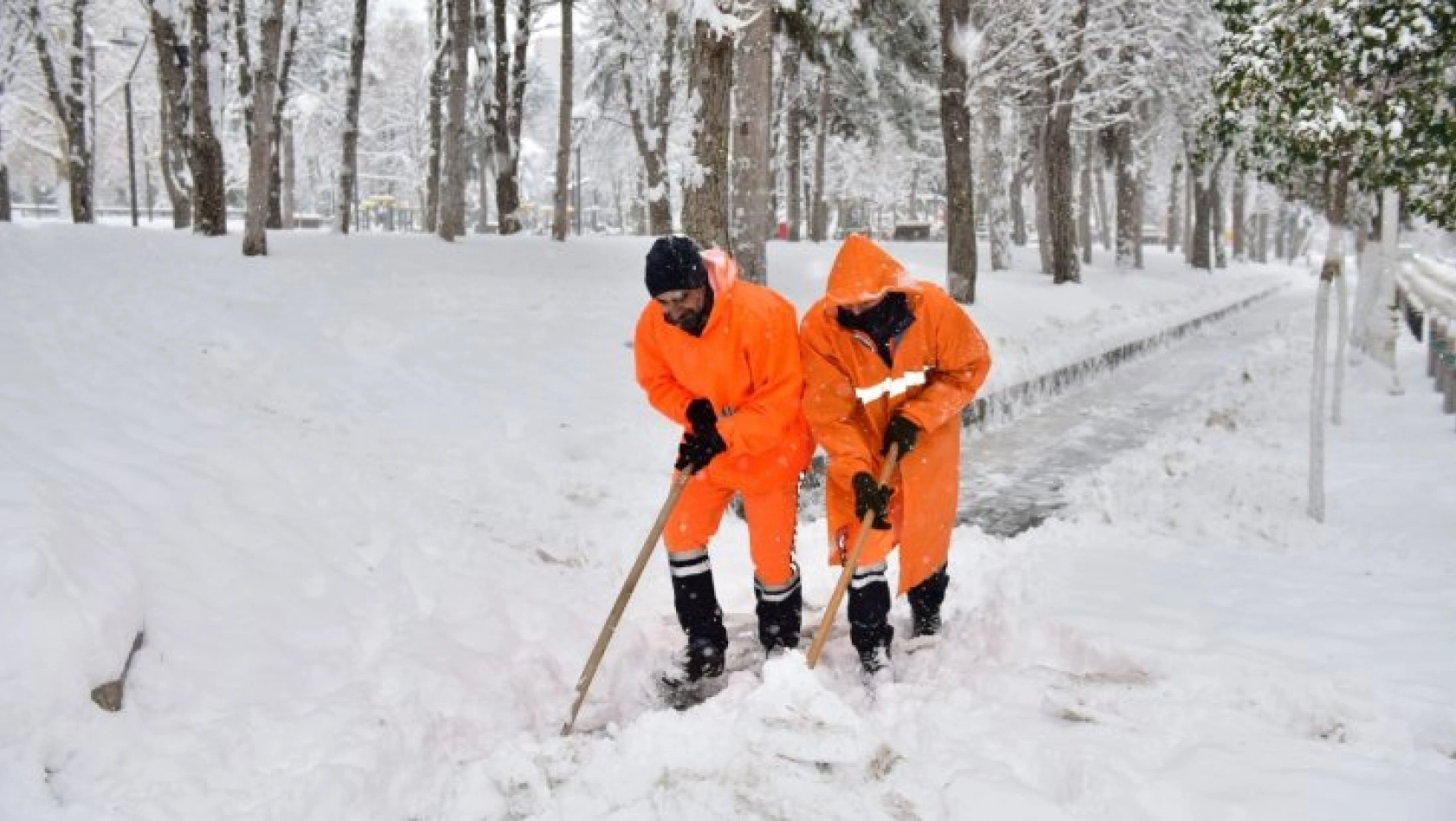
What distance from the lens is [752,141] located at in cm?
1041

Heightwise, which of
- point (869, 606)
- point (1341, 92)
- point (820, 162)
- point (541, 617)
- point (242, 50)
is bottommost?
point (541, 617)

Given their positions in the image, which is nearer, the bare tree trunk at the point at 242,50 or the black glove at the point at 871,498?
the black glove at the point at 871,498

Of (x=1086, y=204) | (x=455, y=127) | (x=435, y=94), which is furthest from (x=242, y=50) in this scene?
(x=1086, y=204)

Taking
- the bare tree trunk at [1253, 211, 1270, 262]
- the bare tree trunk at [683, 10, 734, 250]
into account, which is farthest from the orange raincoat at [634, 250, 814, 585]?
the bare tree trunk at [1253, 211, 1270, 262]

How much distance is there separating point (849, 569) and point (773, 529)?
37cm

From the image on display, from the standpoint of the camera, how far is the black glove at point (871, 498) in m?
4.12

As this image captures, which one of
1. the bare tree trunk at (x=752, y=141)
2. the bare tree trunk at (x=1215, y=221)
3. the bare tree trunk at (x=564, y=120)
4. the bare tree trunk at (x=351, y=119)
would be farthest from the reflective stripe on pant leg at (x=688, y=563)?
the bare tree trunk at (x=1215, y=221)

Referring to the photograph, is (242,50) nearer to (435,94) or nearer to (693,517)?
(435,94)

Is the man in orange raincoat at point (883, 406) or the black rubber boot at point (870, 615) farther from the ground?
the man in orange raincoat at point (883, 406)

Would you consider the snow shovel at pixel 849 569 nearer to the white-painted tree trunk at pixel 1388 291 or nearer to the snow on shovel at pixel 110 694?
the snow on shovel at pixel 110 694

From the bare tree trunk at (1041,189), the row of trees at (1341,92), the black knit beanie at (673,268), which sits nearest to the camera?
the black knit beanie at (673,268)

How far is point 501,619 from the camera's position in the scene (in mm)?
4934

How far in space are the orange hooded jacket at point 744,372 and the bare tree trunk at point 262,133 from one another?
29.1 feet

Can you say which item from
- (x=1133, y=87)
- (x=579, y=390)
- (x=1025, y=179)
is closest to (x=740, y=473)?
(x=579, y=390)
